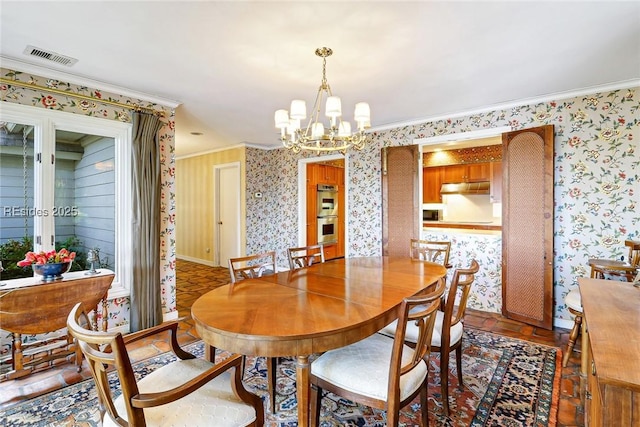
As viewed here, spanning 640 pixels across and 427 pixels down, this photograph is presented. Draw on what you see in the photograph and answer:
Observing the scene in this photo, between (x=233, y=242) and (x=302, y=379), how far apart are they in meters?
5.03

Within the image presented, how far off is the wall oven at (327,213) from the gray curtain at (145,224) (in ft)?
11.3

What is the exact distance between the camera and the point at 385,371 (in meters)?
1.46

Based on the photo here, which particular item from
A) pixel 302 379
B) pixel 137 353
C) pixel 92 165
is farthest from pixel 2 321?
pixel 302 379

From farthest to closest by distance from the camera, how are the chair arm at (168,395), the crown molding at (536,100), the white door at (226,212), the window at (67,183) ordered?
the white door at (226,212) → the crown molding at (536,100) → the window at (67,183) → the chair arm at (168,395)

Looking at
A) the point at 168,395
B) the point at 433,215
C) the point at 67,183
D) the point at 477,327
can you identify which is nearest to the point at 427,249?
the point at 477,327

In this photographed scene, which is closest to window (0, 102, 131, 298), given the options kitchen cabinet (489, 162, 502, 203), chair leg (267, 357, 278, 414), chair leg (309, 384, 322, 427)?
chair leg (267, 357, 278, 414)

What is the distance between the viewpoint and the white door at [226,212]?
6.05 meters

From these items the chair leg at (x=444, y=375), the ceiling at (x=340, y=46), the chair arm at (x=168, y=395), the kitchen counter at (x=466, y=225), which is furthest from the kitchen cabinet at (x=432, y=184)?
the chair arm at (x=168, y=395)

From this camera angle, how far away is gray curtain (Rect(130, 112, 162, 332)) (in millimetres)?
3047

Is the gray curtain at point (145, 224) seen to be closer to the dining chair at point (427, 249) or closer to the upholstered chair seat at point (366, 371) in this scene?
the upholstered chair seat at point (366, 371)

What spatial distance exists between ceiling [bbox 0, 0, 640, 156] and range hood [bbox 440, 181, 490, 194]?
286cm

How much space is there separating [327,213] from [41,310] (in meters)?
4.85

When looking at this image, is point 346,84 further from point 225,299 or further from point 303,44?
point 225,299

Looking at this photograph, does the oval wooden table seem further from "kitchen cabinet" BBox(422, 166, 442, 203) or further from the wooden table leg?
"kitchen cabinet" BBox(422, 166, 442, 203)
